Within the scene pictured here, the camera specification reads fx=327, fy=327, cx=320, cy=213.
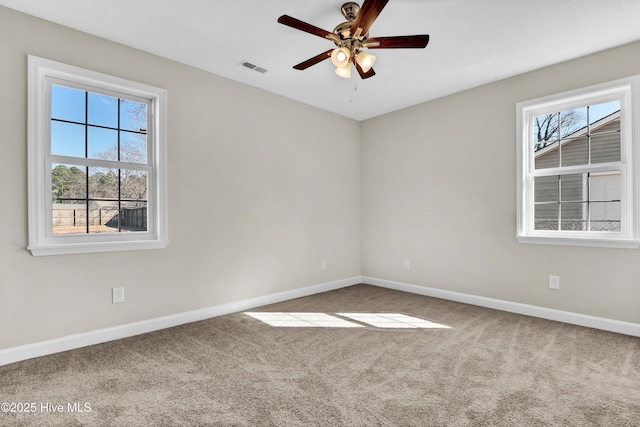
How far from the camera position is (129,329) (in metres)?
2.87

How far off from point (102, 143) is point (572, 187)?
4501 mm

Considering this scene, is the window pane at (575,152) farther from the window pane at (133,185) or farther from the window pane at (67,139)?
the window pane at (67,139)

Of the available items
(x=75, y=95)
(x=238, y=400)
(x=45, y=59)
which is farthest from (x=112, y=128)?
(x=238, y=400)

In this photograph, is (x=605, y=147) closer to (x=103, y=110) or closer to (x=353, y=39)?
(x=353, y=39)

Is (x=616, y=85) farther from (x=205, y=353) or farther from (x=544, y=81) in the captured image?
(x=205, y=353)

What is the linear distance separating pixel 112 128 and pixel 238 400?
8.32 feet

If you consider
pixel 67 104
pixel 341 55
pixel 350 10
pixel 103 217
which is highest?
pixel 350 10

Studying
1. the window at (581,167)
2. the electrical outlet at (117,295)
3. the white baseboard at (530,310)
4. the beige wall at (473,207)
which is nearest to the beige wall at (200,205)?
the electrical outlet at (117,295)

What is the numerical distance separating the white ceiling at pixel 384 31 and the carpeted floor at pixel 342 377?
2570 mm

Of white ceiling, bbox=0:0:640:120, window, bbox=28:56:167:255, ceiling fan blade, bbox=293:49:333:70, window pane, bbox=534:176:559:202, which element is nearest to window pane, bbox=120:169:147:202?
window, bbox=28:56:167:255

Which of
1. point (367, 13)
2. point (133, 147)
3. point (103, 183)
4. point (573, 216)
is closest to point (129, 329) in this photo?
point (103, 183)

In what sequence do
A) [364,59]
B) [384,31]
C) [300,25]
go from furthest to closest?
[384,31] → [364,59] → [300,25]

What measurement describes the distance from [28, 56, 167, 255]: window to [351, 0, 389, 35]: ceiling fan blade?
79.1 inches

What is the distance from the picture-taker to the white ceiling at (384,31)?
238 centimetres
